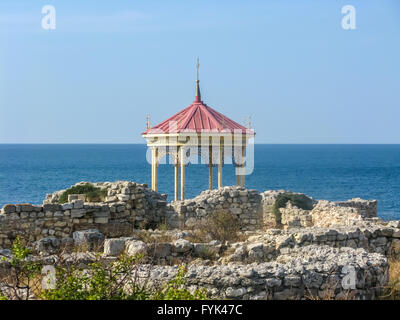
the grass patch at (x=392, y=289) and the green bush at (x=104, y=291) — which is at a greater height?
the green bush at (x=104, y=291)

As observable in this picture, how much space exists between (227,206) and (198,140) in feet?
18.0

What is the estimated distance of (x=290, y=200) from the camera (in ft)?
60.6

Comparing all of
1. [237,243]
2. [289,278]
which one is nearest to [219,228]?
[237,243]

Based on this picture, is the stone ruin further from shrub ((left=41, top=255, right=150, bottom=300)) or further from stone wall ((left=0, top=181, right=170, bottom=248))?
shrub ((left=41, top=255, right=150, bottom=300))

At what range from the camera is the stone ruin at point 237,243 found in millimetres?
7945

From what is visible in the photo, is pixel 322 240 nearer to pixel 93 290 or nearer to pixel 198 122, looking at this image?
pixel 93 290

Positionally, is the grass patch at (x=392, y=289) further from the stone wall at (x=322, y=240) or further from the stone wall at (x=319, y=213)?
the stone wall at (x=319, y=213)

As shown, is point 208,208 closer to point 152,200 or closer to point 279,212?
point 152,200

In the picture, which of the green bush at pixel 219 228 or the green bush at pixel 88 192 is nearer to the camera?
the green bush at pixel 219 228

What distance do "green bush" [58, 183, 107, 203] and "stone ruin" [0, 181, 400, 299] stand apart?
367mm

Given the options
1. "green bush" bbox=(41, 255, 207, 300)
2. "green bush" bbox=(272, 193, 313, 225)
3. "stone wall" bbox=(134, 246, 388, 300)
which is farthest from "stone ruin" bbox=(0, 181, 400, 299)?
"green bush" bbox=(41, 255, 207, 300)

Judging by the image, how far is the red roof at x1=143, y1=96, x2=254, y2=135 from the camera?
844 inches

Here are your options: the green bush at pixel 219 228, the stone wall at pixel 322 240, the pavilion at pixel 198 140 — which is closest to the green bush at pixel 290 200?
the green bush at pixel 219 228

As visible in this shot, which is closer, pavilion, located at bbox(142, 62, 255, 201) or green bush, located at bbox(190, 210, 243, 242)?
green bush, located at bbox(190, 210, 243, 242)
